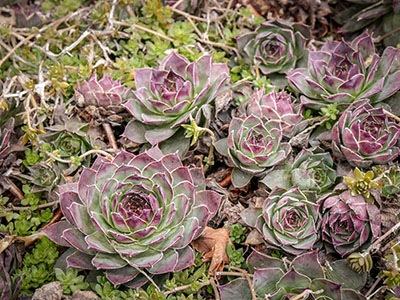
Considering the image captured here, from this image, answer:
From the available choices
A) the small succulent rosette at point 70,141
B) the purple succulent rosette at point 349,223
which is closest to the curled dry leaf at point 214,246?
the purple succulent rosette at point 349,223

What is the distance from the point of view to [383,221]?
1808 mm

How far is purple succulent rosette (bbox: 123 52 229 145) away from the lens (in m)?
1.96

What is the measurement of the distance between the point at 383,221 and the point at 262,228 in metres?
0.52

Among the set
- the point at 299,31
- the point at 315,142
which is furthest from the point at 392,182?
the point at 299,31

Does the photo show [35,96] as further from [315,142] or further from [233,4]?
[315,142]

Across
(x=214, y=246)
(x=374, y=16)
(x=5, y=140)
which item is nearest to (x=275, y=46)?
(x=374, y=16)

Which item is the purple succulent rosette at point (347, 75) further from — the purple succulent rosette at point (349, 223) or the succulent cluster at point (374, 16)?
the purple succulent rosette at point (349, 223)

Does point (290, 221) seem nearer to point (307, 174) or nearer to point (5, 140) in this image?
point (307, 174)

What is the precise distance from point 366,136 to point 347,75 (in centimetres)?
38

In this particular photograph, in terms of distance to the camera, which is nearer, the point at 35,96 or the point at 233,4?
the point at 35,96

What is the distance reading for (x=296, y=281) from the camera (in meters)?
1.61

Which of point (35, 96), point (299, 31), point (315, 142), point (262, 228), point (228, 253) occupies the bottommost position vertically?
point (228, 253)

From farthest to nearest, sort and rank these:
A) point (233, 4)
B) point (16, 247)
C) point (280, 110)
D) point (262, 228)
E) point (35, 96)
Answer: point (233, 4) → point (35, 96) → point (280, 110) → point (16, 247) → point (262, 228)

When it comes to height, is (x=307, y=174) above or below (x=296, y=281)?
above
